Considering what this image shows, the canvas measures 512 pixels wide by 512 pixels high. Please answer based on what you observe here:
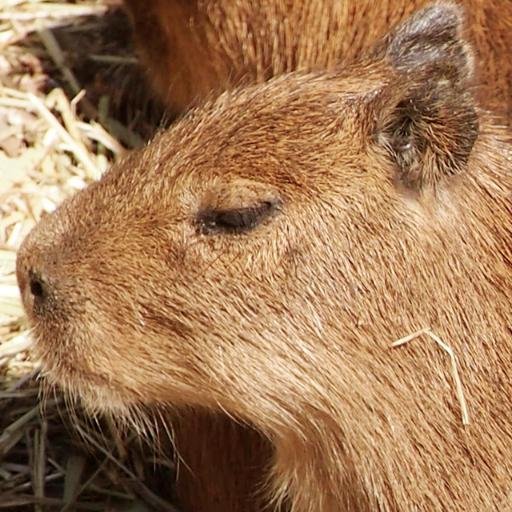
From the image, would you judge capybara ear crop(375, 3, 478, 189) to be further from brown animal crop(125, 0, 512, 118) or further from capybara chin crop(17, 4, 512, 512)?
brown animal crop(125, 0, 512, 118)

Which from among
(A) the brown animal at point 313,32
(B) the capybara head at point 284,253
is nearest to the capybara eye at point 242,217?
(B) the capybara head at point 284,253

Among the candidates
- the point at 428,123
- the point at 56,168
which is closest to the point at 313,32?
the point at 56,168

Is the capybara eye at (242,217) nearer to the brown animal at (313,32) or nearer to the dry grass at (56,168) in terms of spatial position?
the brown animal at (313,32)

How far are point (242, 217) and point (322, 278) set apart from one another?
0.66 feet

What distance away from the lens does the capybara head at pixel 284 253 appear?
289 centimetres

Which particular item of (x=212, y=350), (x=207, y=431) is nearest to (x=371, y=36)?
(x=207, y=431)

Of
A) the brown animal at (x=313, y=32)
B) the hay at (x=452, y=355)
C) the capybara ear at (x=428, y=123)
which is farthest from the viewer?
the brown animal at (x=313, y=32)

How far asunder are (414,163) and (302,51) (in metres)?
1.29

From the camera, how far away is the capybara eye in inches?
113

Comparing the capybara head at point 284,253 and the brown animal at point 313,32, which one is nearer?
the capybara head at point 284,253

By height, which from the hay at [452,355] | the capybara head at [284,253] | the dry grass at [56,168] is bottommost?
the dry grass at [56,168]

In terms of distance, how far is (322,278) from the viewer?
2.90 metres

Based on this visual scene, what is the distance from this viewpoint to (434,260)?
116 inches

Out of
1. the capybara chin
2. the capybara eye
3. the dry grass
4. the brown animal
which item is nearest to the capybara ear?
the capybara chin
